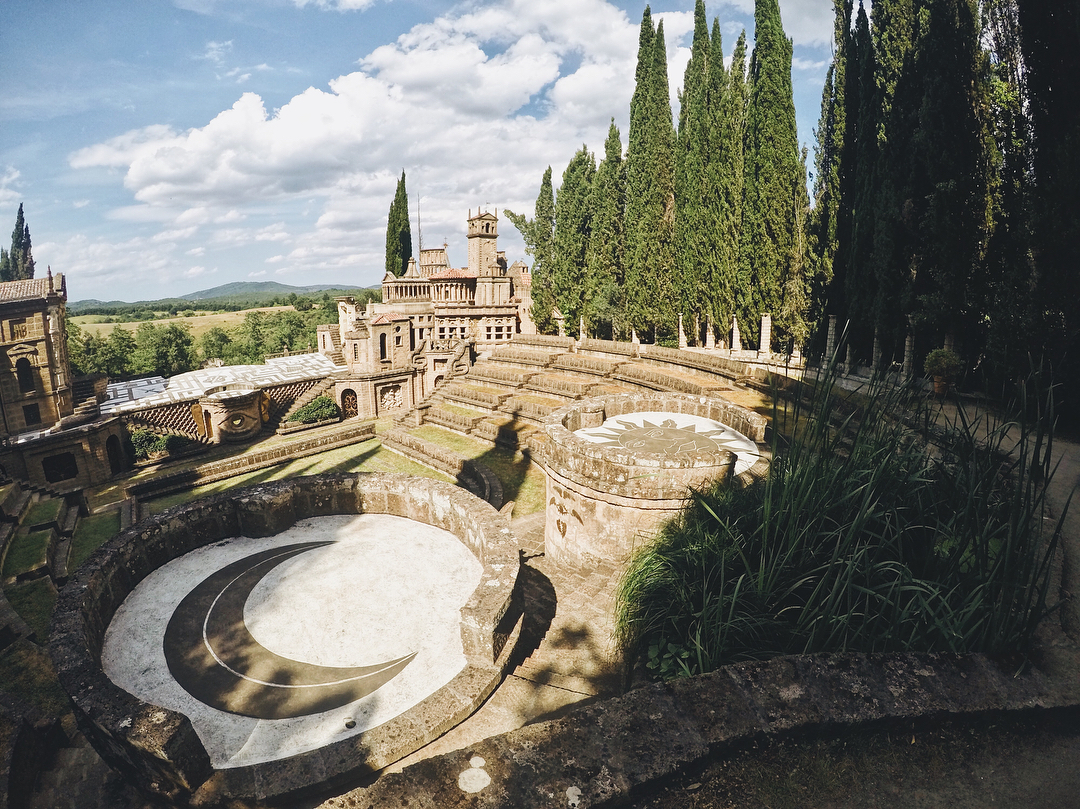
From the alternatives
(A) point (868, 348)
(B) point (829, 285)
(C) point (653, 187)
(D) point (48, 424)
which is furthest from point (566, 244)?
(D) point (48, 424)

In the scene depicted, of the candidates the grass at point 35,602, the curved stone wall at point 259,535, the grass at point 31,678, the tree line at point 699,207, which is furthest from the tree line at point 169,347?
the curved stone wall at point 259,535

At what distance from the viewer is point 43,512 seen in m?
19.7

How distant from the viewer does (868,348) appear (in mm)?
23734

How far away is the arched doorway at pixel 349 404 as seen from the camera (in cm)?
3816

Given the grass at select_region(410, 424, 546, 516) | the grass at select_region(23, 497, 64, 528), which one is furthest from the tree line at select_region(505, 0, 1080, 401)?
the grass at select_region(23, 497, 64, 528)

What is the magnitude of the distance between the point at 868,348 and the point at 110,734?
26306mm

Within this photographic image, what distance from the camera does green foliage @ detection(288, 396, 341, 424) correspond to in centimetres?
3544

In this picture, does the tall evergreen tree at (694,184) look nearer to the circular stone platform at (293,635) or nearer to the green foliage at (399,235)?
the circular stone platform at (293,635)

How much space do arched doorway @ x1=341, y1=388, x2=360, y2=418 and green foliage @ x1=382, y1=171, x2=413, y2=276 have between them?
2975cm

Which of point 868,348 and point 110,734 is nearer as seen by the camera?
point 110,734

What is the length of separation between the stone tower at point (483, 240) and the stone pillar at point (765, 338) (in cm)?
3094

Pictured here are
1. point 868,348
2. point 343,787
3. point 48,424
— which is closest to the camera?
point 343,787

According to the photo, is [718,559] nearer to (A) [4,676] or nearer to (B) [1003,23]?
(A) [4,676]

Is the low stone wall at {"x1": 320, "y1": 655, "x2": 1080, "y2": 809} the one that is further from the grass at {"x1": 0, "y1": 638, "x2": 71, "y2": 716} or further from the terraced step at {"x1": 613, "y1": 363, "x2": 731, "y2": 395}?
the terraced step at {"x1": 613, "y1": 363, "x2": 731, "y2": 395}
